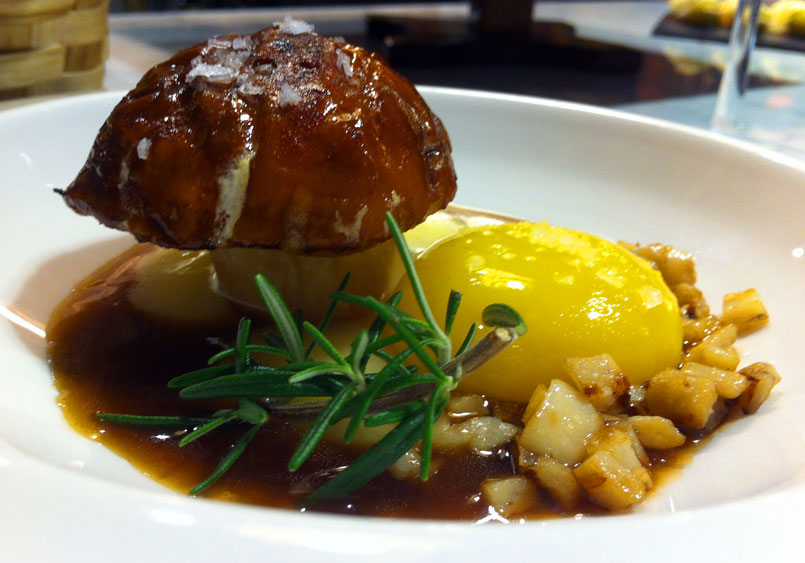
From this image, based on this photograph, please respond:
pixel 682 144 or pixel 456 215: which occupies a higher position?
pixel 682 144

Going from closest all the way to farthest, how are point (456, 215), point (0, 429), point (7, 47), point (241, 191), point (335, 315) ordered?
1. point (0, 429)
2. point (241, 191)
3. point (335, 315)
4. point (456, 215)
5. point (7, 47)

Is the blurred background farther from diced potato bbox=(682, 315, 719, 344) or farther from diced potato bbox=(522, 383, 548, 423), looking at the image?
diced potato bbox=(522, 383, 548, 423)

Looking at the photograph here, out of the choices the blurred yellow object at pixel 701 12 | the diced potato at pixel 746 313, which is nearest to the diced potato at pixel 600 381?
the diced potato at pixel 746 313

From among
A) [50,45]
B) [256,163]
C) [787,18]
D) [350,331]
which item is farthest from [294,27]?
[787,18]

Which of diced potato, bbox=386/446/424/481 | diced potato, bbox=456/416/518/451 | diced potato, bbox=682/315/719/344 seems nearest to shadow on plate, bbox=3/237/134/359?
diced potato, bbox=386/446/424/481

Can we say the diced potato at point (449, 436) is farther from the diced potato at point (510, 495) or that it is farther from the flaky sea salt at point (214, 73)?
the flaky sea salt at point (214, 73)

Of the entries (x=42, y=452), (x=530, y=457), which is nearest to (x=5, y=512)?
(x=42, y=452)

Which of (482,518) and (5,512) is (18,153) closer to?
(5,512)

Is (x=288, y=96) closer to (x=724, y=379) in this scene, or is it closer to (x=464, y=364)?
(x=464, y=364)
